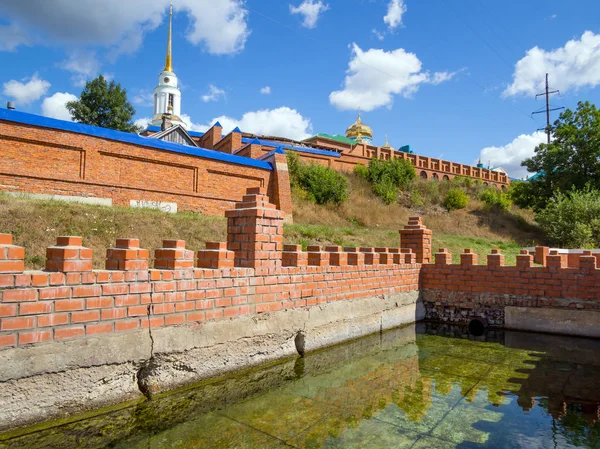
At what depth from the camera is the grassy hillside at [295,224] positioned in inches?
323

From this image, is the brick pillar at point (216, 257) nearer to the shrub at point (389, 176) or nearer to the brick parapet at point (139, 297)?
the brick parapet at point (139, 297)

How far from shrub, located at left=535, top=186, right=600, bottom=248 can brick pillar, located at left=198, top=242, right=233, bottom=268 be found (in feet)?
60.2

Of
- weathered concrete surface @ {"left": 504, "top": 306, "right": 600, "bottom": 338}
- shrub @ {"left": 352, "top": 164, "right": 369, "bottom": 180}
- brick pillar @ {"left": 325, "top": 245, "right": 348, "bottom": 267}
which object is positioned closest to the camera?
brick pillar @ {"left": 325, "top": 245, "right": 348, "bottom": 267}

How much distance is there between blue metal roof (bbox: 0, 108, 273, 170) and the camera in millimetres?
10648

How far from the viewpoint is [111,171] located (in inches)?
478

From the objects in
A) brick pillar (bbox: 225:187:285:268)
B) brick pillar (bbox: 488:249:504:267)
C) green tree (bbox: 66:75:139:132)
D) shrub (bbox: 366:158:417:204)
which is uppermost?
green tree (bbox: 66:75:139:132)

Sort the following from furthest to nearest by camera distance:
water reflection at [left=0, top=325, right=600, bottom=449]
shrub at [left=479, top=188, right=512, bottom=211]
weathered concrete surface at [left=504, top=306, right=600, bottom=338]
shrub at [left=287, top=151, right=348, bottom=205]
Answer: shrub at [left=479, top=188, right=512, bottom=211]
shrub at [left=287, top=151, right=348, bottom=205]
weathered concrete surface at [left=504, top=306, right=600, bottom=338]
water reflection at [left=0, top=325, right=600, bottom=449]

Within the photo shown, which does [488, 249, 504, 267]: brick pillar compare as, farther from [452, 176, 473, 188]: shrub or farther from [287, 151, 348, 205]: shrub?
[452, 176, 473, 188]: shrub

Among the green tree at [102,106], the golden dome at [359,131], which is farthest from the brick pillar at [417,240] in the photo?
the golden dome at [359,131]

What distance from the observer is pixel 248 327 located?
3949 mm

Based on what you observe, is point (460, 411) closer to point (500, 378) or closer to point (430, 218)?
point (500, 378)

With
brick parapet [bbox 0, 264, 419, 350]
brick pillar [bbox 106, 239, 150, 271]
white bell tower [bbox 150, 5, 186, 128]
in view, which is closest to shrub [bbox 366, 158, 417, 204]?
brick parapet [bbox 0, 264, 419, 350]

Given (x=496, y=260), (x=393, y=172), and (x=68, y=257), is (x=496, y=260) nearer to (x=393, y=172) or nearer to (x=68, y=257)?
(x=68, y=257)

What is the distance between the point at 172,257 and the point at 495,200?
90.9 ft
